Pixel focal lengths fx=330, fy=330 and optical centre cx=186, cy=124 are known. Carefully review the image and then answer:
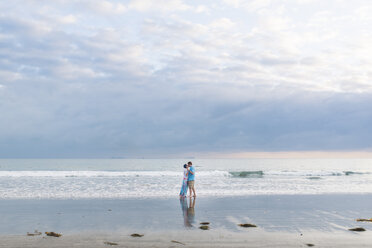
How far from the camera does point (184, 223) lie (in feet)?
33.3

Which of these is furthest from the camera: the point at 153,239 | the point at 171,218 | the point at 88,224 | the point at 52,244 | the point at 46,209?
the point at 46,209

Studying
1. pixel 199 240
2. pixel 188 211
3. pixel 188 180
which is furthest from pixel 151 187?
pixel 199 240

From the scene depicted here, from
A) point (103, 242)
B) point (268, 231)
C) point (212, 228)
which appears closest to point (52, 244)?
point (103, 242)

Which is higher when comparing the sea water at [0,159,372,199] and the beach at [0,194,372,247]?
the beach at [0,194,372,247]

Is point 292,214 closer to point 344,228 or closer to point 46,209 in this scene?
point 344,228

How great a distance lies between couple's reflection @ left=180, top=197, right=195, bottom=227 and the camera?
10325 mm

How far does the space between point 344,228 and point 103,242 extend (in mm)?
6706

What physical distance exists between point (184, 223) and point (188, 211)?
8.22ft

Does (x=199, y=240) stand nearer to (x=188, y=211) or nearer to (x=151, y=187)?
(x=188, y=211)

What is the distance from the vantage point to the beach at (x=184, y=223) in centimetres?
778

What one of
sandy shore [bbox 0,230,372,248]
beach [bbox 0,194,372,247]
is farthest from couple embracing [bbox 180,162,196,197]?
sandy shore [bbox 0,230,372,248]

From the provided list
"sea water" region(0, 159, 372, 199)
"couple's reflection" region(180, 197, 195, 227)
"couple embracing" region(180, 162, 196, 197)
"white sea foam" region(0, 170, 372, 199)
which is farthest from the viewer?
"sea water" region(0, 159, 372, 199)

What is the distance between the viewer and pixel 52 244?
7.48 metres

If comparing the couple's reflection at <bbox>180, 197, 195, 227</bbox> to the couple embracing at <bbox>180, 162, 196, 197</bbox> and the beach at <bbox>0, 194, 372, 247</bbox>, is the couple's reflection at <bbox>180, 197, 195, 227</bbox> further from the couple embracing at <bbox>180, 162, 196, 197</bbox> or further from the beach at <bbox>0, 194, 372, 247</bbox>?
the couple embracing at <bbox>180, 162, 196, 197</bbox>
